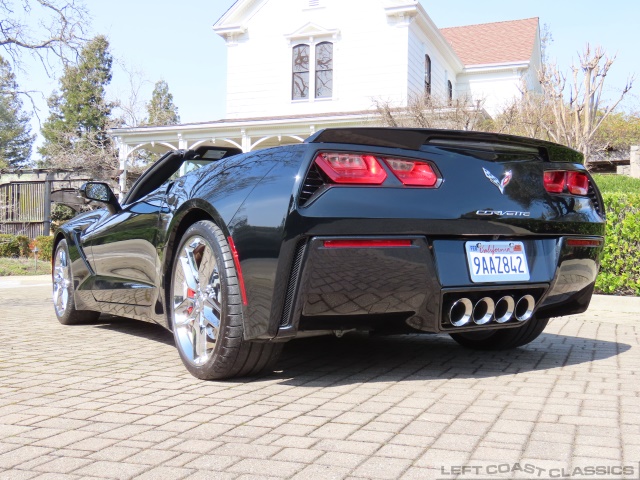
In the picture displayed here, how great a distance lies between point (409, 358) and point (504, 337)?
2.24 feet

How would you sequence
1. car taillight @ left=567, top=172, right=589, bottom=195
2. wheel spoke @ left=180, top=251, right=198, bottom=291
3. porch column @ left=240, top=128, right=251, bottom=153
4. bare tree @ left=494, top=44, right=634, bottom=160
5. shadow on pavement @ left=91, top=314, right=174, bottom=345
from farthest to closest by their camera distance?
porch column @ left=240, top=128, right=251, bottom=153 < bare tree @ left=494, top=44, right=634, bottom=160 < shadow on pavement @ left=91, top=314, right=174, bottom=345 < car taillight @ left=567, top=172, right=589, bottom=195 < wheel spoke @ left=180, top=251, right=198, bottom=291

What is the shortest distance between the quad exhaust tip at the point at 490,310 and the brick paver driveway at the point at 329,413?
1.07 feet

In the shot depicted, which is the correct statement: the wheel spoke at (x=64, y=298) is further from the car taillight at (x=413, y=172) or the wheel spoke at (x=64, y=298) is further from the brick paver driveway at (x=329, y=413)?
the car taillight at (x=413, y=172)

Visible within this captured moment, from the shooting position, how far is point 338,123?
20734 mm

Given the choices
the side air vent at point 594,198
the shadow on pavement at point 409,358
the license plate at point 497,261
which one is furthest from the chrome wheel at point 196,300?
the side air vent at point 594,198

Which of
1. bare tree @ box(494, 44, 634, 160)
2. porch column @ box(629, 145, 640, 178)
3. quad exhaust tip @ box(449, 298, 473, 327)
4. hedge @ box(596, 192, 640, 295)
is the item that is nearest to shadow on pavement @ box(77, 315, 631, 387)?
quad exhaust tip @ box(449, 298, 473, 327)

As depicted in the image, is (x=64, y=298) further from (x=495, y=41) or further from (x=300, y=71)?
(x=495, y=41)

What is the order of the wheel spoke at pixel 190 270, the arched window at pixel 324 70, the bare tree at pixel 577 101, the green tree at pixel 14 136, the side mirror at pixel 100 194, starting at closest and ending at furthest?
the wheel spoke at pixel 190 270
the side mirror at pixel 100 194
the bare tree at pixel 577 101
the arched window at pixel 324 70
the green tree at pixel 14 136

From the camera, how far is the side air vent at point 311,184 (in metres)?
3.25

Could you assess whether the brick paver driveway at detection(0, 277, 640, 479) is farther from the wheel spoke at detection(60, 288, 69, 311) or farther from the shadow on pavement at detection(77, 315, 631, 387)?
the wheel spoke at detection(60, 288, 69, 311)

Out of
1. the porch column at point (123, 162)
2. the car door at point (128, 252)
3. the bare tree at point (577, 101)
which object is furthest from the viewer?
the porch column at point (123, 162)

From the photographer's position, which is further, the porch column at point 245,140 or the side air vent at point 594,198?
the porch column at point 245,140

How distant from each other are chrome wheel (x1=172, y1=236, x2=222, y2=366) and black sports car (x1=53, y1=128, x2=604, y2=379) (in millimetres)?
10

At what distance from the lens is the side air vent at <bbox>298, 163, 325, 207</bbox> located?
3.25 m
